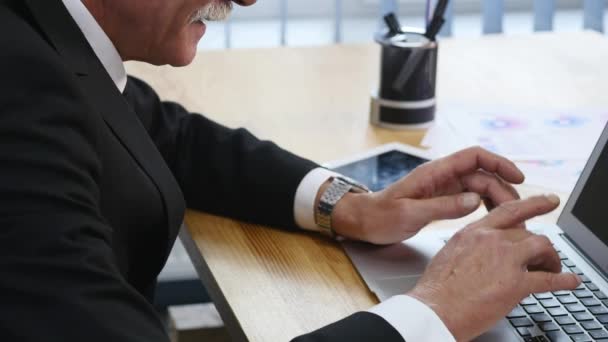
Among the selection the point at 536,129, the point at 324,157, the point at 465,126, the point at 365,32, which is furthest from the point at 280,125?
the point at 365,32

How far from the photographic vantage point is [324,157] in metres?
1.55

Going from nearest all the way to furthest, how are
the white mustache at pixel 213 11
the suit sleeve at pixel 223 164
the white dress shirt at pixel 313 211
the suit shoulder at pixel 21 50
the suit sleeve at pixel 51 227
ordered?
the suit sleeve at pixel 51 227, the suit shoulder at pixel 21 50, the white dress shirt at pixel 313 211, the white mustache at pixel 213 11, the suit sleeve at pixel 223 164

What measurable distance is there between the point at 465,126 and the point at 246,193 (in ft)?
1.60

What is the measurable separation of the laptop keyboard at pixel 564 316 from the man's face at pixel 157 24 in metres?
0.52

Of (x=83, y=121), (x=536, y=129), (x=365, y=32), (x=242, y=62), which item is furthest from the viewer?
(x=365, y=32)

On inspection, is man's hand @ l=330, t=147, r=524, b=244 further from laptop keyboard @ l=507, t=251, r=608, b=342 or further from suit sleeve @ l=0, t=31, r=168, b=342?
suit sleeve @ l=0, t=31, r=168, b=342

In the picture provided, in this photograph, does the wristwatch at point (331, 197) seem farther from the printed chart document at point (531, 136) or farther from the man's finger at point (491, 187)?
the printed chart document at point (531, 136)

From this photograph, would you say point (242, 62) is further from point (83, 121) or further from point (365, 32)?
point (83, 121)

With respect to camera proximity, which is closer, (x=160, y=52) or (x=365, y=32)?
(x=160, y=52)

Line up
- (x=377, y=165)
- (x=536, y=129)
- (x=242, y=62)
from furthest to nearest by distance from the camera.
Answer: (x=242, y=62)
(x=536, y=129)
(x=377, y=165)

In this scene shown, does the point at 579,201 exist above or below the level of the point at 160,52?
below

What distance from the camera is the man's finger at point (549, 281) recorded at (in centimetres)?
104

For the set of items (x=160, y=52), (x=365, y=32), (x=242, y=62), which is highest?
(x=160, y=52)

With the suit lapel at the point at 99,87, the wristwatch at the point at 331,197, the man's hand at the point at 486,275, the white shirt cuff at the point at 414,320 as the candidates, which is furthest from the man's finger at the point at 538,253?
the suit lapel at the point at 99,87
